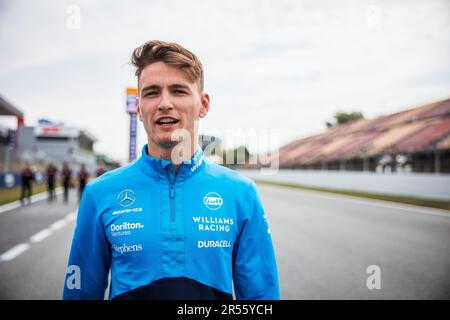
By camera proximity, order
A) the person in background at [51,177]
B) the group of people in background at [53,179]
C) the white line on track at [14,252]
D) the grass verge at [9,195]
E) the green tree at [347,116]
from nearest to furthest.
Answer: the white line on track at [14,252] < the group of people in background at [53,179] < the grass verge at [9,195] < the person in background at [51,177] < the green tree at [347,116]

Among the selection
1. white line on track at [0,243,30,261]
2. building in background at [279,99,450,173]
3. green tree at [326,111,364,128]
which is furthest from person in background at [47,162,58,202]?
green tree at [326,111,364,128]

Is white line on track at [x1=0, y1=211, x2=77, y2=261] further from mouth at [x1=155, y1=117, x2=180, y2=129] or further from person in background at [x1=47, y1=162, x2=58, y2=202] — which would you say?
mouth at [x1=155, y1=117, x2=180, y2=129]

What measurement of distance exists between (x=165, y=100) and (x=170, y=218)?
45 centimetres

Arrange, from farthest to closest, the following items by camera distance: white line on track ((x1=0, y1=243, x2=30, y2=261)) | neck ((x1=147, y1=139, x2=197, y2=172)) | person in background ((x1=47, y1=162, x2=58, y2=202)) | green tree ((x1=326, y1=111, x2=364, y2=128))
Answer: green tree ((x1=326, y1=111, x2=364, y2=128))
person in background ((x1=47, y1=162, x2=58, y2=202))
white line on track ((x1=0, y1=243, x2=30, y2=261))
neck ((x1=147, y1=139, x2=197, y2=172))

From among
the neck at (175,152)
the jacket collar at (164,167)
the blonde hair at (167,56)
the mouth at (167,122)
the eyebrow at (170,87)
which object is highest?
the blonde hair at (167,56)

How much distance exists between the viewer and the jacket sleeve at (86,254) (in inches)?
52.6

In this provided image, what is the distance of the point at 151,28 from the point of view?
1.81m

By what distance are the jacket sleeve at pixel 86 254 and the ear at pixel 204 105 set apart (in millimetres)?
545

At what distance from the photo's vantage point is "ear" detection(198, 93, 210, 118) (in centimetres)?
140

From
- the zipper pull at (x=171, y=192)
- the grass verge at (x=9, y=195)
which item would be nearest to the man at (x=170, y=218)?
the zipper pull at (x=171, y=192)

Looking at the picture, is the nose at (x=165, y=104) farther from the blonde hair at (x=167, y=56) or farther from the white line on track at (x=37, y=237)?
the white line on track at (x=37, y=237)
